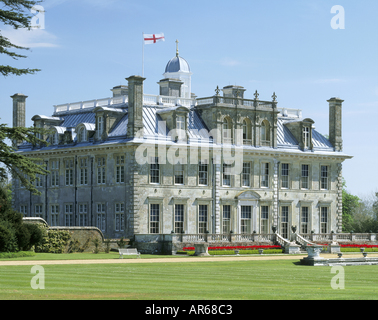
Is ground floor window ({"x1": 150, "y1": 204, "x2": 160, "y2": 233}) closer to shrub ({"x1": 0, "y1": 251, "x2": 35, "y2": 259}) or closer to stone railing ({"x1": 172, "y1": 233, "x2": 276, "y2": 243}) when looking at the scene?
stone railing ({"x1": 172, "y1": 233, "x2": 276, "y2": 243})

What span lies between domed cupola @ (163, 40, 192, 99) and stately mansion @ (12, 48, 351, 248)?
9 cm

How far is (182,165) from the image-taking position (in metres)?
56.4

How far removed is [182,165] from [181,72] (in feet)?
40.6

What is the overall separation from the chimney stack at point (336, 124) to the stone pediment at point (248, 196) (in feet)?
32.6

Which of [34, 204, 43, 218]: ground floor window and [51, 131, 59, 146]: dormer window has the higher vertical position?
[51, 131, 59, 146]: dormer window

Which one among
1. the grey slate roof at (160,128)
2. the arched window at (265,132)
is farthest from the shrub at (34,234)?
the arched window at (265,132)

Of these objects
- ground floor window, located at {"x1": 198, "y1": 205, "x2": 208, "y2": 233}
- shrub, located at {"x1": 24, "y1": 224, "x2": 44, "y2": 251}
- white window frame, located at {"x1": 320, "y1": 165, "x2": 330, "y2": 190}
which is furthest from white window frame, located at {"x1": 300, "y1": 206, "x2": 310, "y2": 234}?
shrub, located at {"x1": 24, "y1": 224, "x2": 44, "y2": 251}

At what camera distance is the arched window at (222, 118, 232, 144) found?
194ft

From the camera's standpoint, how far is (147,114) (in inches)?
2219
